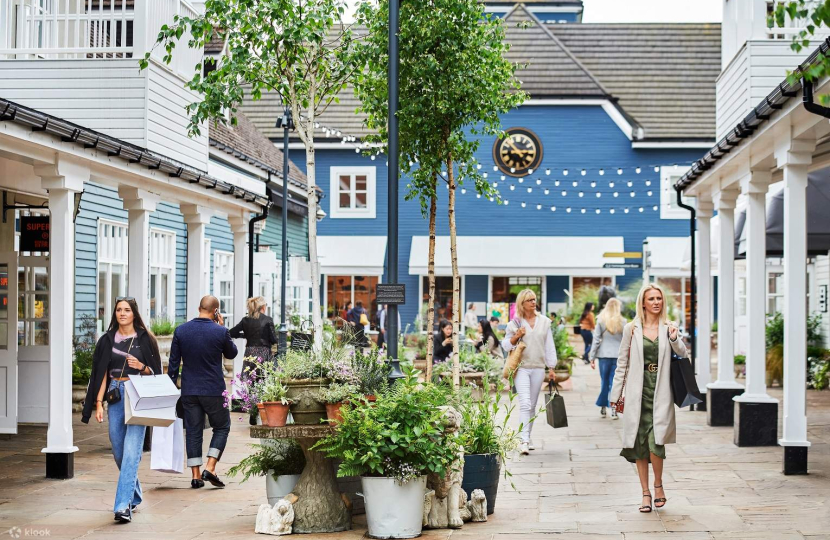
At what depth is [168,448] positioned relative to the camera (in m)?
9.40

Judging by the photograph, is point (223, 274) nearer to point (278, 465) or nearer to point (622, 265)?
point (622, 265)

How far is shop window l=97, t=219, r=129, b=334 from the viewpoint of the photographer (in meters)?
17.6

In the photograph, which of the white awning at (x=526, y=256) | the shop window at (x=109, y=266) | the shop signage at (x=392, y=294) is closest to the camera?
the shop signage at (x=392, y=294)

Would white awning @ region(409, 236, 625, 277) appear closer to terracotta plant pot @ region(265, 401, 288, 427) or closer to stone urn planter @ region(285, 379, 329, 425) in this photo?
stone urn planter @ region(285, 379, 329, 425)

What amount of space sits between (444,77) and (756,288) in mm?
4132

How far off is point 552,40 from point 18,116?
1087 inches

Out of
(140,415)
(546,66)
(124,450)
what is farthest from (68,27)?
(546,66)

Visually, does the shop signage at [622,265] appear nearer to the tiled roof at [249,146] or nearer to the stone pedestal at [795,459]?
the tiled roof at [249,146]

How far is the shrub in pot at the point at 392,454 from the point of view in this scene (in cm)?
745

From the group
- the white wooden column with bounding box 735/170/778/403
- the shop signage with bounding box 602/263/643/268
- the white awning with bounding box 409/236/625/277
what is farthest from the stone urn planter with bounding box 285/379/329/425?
the white awning with bounding box 409/236/625/277

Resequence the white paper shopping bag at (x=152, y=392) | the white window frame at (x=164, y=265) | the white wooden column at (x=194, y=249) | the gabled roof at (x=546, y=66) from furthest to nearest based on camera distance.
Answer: the gabled roof at (x=546, y=66)
the white window frame at (x=164, y=265)
the white wooden column at (x=194, y=249)
the white paper shopping bag at (x=152, y=392)

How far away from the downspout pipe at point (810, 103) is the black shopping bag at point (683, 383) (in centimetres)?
222

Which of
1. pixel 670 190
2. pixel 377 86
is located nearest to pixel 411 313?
Answer: pixel 670 190

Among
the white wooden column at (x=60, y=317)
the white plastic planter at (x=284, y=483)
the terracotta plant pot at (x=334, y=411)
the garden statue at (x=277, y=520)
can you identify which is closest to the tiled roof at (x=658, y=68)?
the white wooden column at (x=60, y=317)
